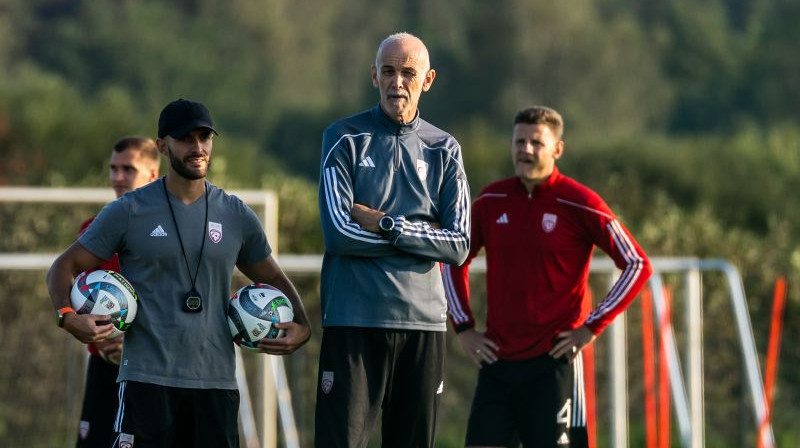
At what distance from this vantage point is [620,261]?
326 inches

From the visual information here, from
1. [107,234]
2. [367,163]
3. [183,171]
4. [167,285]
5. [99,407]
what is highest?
[367,163]

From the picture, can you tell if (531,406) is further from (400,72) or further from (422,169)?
(400,72)

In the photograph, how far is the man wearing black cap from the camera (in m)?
6.52

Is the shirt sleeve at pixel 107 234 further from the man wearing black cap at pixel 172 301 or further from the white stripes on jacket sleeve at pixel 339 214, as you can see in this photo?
the white stripes on jacket sleeve at pixel 339 214

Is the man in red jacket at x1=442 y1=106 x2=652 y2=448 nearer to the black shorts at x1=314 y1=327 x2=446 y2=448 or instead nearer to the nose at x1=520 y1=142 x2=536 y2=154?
the nose at x1=520 y1=142 x2=536 y2=154

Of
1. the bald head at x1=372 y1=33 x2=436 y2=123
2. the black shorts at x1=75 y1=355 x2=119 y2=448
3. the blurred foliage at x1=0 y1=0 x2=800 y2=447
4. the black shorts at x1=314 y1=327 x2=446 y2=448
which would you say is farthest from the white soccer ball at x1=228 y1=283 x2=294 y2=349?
the blurred foliage at x1=0 y1=0 x2=800 y2=447

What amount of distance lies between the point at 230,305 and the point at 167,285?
12.2 inches

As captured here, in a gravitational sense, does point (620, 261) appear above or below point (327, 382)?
above

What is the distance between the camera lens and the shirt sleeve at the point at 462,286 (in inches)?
332

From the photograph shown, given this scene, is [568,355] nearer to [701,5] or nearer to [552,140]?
[552,140]

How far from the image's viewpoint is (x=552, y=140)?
831cm

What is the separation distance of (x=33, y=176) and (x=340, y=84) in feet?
192

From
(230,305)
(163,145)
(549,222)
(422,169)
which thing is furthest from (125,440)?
(549,222)

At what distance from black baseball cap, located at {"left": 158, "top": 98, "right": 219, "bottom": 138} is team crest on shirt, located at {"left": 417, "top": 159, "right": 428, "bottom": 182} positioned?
977 mm
